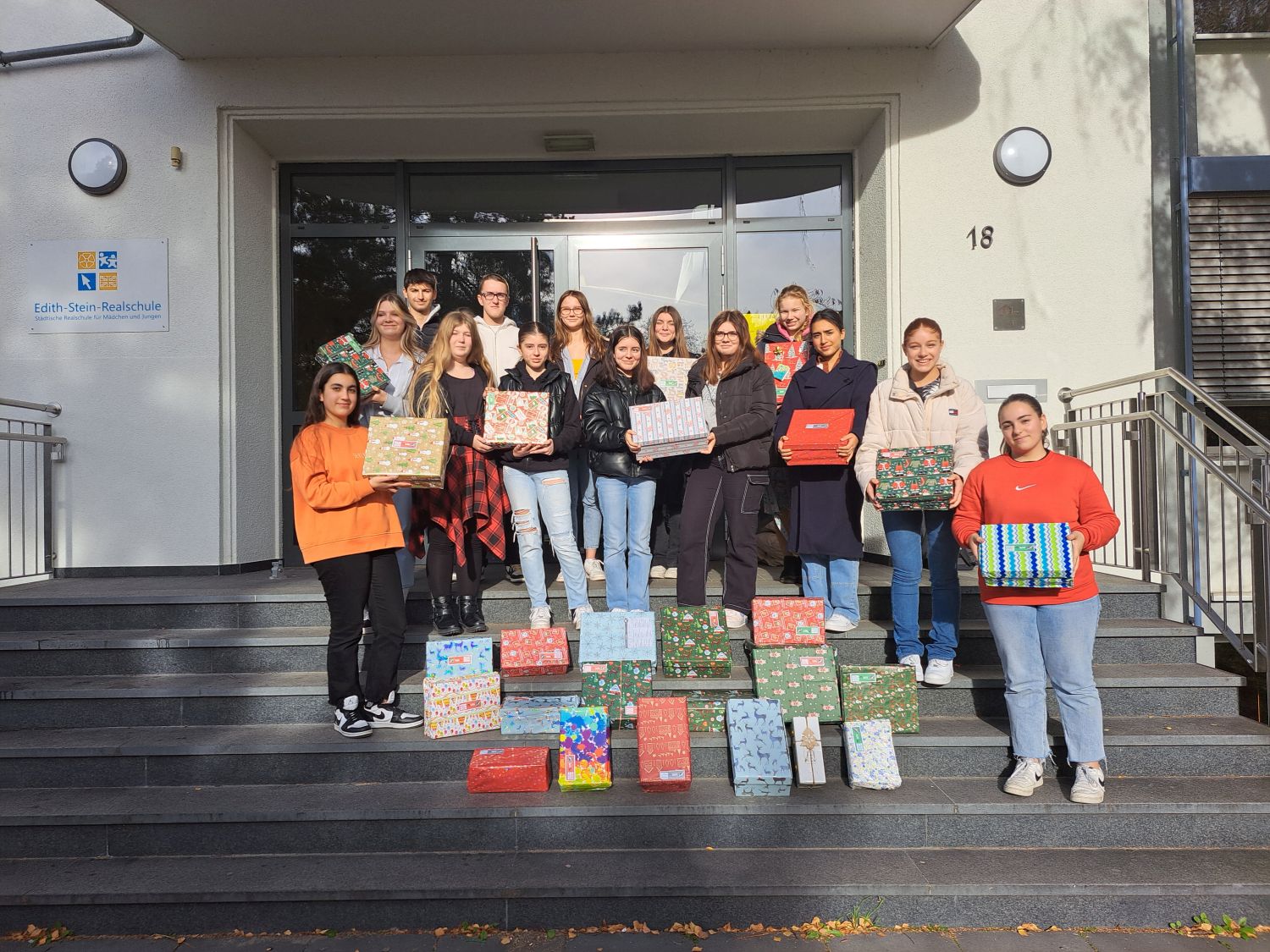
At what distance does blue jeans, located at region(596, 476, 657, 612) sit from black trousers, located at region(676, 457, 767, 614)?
0.22 meters

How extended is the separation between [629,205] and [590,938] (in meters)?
5.80

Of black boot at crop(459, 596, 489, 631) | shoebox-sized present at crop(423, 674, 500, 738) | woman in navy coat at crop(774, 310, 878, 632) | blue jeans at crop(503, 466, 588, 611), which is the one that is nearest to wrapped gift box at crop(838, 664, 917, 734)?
woman in navy coat at crop(774, 310, 878, 632)

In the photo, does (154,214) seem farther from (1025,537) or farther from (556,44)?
(1025,537)

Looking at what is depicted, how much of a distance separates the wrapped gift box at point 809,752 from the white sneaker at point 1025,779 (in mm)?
832

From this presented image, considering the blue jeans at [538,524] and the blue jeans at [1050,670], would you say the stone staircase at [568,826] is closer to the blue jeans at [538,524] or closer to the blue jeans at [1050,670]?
the blue jeans at [1050,670]

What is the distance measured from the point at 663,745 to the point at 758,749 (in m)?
0.43

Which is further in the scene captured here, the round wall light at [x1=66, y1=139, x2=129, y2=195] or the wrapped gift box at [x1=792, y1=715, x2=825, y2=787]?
the round wall light at [x1=66, y1=139, x2=129, y2=195]

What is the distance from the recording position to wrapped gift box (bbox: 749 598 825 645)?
438cm

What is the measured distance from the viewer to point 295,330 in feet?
23.5

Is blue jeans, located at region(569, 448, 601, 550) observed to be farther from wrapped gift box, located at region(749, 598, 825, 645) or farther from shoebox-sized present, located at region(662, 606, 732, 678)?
wrapped gift box, located at region(749, 598, 825, 645)

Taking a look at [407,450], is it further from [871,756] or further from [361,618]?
[871,756]

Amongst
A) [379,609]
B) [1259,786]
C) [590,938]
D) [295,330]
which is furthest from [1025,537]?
[295,330]

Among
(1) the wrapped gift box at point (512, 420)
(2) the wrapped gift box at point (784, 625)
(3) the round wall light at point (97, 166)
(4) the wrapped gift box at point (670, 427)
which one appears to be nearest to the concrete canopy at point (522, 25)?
(3) the round wall light at point (97, 166)

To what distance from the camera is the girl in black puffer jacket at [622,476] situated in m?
4.79
